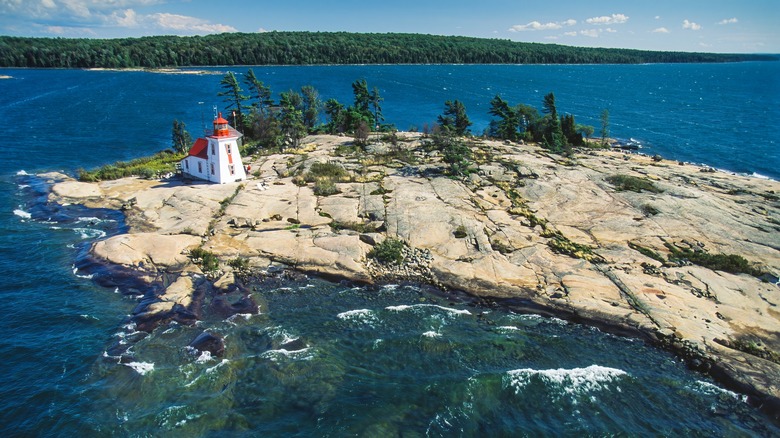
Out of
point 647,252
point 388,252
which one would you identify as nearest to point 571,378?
point 388,252

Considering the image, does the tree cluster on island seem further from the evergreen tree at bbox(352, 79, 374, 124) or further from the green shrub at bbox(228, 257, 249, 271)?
the green shrub at bbox(228, 257, 249, 271)

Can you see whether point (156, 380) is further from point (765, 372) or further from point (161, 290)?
point (765, 372)

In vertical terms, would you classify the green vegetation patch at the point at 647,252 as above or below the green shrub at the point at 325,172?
below

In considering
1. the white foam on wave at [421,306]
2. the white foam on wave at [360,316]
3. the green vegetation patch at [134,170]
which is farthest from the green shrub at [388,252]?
the green vegetation patch at [134,170]

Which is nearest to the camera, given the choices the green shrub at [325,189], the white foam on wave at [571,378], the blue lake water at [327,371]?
the blue lake water at [327,371]

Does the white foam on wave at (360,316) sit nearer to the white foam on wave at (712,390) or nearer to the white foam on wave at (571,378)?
the white foam on wave at (571,378)

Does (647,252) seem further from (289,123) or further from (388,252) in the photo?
(289,123)
